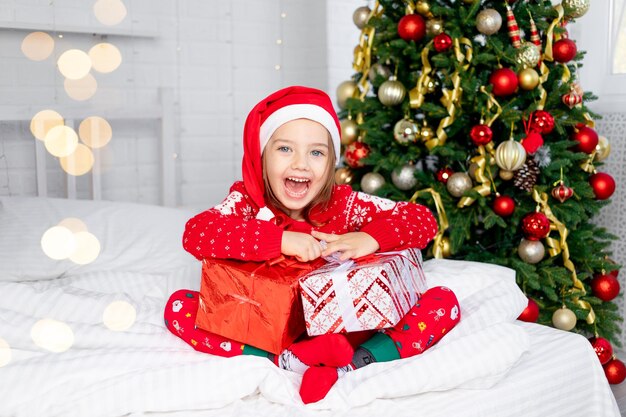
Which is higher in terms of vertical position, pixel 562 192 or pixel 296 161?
pixel 296 161

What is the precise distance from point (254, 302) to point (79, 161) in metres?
1.43

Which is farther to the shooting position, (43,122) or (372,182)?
(43,122)

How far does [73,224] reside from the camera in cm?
195

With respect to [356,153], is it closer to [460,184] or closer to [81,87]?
[460,184]

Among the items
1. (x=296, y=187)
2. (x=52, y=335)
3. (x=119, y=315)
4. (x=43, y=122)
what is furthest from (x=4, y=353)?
(x=43, y=122)

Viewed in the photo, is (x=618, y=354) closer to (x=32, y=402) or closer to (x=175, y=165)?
(x=175, y=165)

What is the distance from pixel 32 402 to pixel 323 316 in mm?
527

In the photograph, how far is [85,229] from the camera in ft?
6.53

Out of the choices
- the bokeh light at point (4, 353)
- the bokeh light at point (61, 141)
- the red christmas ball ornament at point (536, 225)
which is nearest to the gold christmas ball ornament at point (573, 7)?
the red christmas ball ornament at point (536, 225)

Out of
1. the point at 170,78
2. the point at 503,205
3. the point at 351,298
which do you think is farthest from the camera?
the point at 170,78

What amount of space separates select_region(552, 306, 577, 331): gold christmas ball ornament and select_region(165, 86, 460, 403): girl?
0.66 metres

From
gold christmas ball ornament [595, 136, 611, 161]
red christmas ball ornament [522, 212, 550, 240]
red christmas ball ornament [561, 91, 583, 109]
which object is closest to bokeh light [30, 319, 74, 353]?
red christmas ball ornament [522, 212, 550, 240]

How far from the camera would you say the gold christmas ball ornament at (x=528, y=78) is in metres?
1.98

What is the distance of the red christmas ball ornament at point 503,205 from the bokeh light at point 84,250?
1.19m
